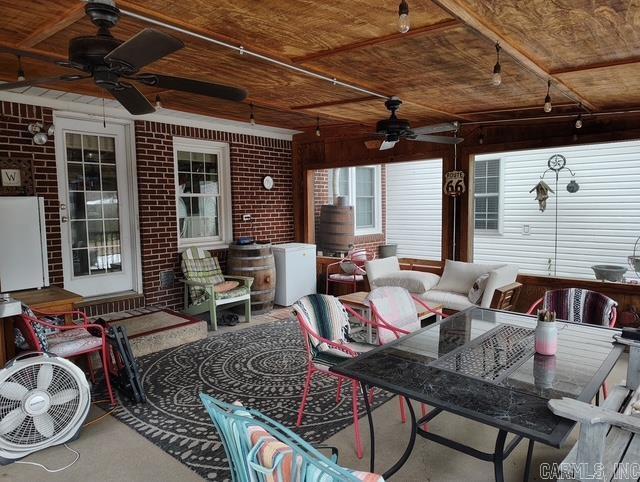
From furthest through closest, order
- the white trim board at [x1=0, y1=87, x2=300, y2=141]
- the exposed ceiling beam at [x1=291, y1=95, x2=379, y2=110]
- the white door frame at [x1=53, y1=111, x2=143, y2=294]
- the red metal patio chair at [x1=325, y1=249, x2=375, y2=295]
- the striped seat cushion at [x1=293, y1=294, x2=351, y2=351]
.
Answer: the red metal patio chair at [x1=325, y1=249, x2=375, y2=295], the white door frame at [x1=53, y1=111, x2=143, y2=294], the white trim board at [x1=0, y1=87, x2=300, y2=141], the exposed ceiling beam at [x1=291, y1=95, x2=379, y2=110], the striped seat cushion at [x1=293, y1=294, x2=351, y2=351]

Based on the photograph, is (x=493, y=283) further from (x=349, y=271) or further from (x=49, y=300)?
(x=49, y=300)

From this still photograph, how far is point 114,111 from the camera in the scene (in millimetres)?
5000

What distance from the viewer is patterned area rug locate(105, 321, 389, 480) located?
108 inches

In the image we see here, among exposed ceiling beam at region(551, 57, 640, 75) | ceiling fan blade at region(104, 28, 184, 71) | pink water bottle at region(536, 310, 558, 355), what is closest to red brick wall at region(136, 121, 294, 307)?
→ ceiling fan blade at region(104, 28, 184, 71)

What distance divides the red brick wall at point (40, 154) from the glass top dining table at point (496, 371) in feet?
12.7

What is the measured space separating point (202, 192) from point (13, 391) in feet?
12.8

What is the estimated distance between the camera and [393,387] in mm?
1848

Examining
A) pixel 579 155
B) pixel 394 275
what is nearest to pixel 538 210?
pixel 579 155

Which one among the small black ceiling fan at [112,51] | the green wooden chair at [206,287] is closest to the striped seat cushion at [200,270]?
the green wooden chair at [206,287]

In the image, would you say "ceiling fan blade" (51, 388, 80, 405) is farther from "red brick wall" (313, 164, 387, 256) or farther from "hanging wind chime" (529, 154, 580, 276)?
"hanging wind chime" (529, 154, 580, 276)

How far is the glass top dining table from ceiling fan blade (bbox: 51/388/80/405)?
5.69 ft

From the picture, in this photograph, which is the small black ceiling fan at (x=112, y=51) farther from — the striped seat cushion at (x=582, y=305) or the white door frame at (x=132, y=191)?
the striped seat cushion at (x=582, y=305)

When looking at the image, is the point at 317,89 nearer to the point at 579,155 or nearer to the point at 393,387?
the point at 393,387

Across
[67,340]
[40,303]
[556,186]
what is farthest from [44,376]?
[556,186]
